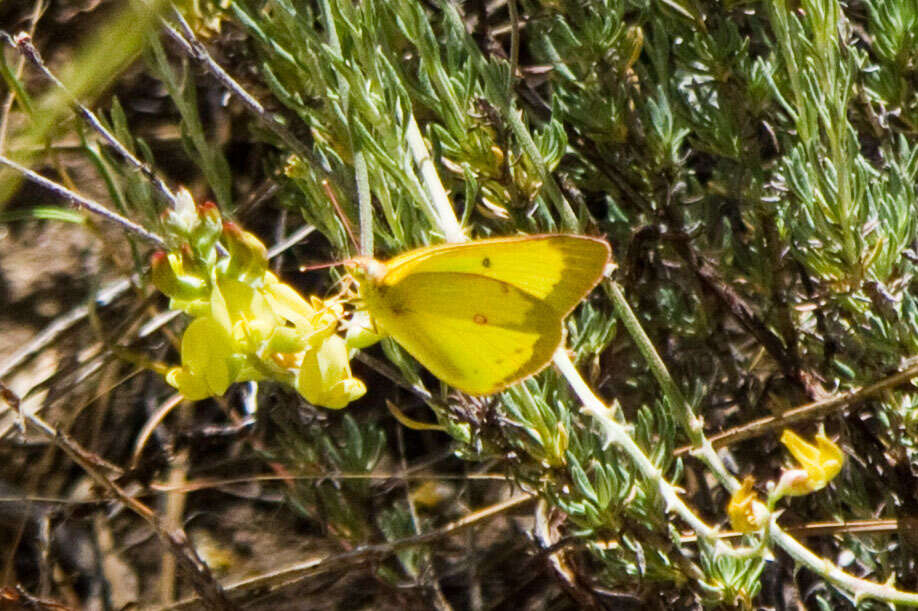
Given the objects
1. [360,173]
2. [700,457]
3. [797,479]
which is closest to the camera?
[797,479]

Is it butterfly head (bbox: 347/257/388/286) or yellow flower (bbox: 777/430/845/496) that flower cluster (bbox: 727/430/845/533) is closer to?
yellow flower (bbox: 777/430/845/496)

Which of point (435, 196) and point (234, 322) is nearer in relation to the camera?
point (234, 322)

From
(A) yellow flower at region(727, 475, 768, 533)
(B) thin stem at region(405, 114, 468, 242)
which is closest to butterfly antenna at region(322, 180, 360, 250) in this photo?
(B) thin stem at region(405, 114, 468, 242)

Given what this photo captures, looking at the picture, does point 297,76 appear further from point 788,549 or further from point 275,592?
point 275,592

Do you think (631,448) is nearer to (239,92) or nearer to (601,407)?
(601,407)

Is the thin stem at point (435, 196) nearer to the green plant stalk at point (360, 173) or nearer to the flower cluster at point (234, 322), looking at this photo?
the green plant stalk at point (360, 173)

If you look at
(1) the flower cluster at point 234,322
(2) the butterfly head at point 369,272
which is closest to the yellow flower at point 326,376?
(1) the flower cluster at point 234,322

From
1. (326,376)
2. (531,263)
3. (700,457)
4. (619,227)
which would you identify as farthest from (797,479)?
(619,227)
